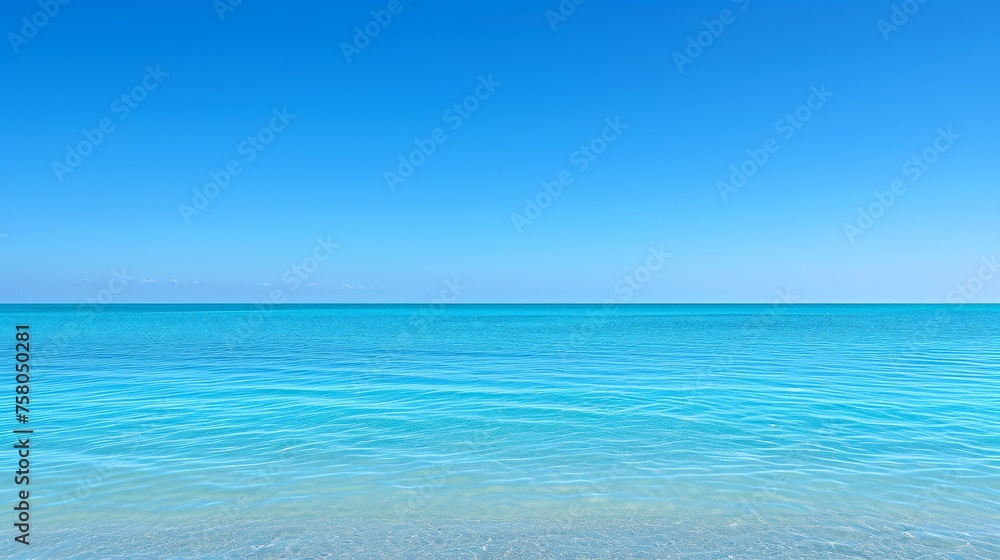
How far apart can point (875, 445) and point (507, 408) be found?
752cm

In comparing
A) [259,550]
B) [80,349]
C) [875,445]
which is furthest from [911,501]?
[80,349]

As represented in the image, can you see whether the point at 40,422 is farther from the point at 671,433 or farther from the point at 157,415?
the point at 671,433

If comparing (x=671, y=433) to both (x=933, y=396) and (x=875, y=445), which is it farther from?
(x=933, y=396)

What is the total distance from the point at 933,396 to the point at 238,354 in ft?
92.3

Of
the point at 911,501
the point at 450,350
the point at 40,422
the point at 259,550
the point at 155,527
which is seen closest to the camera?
the point at 259,550

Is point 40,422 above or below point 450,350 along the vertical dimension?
below

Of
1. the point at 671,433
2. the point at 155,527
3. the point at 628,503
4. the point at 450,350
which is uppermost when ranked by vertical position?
the point at 450,350

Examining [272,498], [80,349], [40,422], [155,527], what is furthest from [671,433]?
[80,349]

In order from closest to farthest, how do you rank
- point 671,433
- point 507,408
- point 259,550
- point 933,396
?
point 259,550, point 671,433, point 507,408, point 933,396

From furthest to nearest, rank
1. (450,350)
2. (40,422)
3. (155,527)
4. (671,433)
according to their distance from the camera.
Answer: (450,350), (40,422), (671,433), (155,527)

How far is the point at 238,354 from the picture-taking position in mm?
29891

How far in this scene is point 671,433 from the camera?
38.2 feet

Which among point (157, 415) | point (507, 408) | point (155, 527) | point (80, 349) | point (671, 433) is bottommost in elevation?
point (155, 527)

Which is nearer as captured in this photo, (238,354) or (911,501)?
(911,501)
